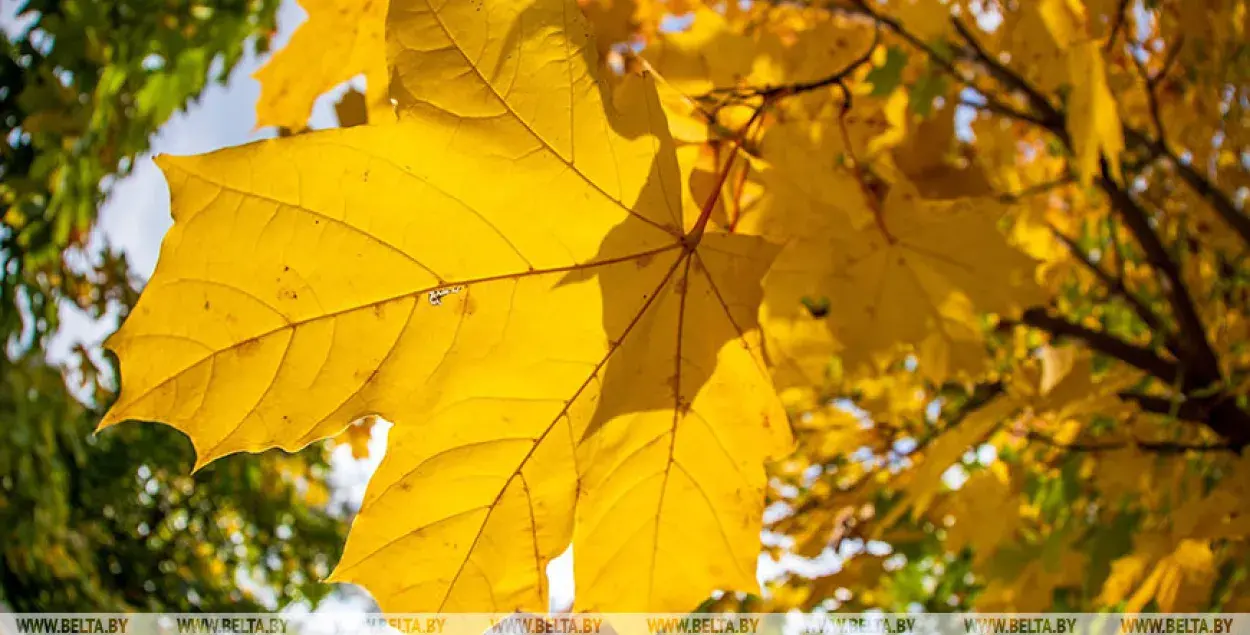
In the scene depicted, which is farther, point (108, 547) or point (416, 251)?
point (108, 547)

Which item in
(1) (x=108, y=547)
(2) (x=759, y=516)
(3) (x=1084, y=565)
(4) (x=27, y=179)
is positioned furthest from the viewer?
(1) (x=108, y=547)

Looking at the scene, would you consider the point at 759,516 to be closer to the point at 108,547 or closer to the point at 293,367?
the point at 293,367

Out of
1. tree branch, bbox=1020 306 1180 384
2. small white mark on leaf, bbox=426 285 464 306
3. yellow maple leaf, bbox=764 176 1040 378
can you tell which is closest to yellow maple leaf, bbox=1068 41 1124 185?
yellow maple leaf, bbox=764 176 1040 378

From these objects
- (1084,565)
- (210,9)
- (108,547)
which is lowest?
(1084,565)

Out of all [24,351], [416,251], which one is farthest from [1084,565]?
[24,351]

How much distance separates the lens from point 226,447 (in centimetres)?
58

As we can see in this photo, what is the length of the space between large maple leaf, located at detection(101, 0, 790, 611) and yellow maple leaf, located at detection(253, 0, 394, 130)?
207mm

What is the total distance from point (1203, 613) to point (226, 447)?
1.45 meters

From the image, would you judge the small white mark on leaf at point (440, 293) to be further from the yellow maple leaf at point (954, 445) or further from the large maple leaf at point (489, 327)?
the yellow maple leaf at point (954, 445)

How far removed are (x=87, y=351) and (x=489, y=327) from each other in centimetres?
267

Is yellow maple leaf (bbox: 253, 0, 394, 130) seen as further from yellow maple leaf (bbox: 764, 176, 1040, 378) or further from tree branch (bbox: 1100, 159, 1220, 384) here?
tree branch (bbox: 1100, 159, 1220, 384)

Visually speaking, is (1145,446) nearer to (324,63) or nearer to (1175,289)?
(1175,289)

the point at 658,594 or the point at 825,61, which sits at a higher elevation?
the point at 825,61

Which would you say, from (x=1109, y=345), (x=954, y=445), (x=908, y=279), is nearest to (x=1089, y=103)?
(x=908, y=279)
